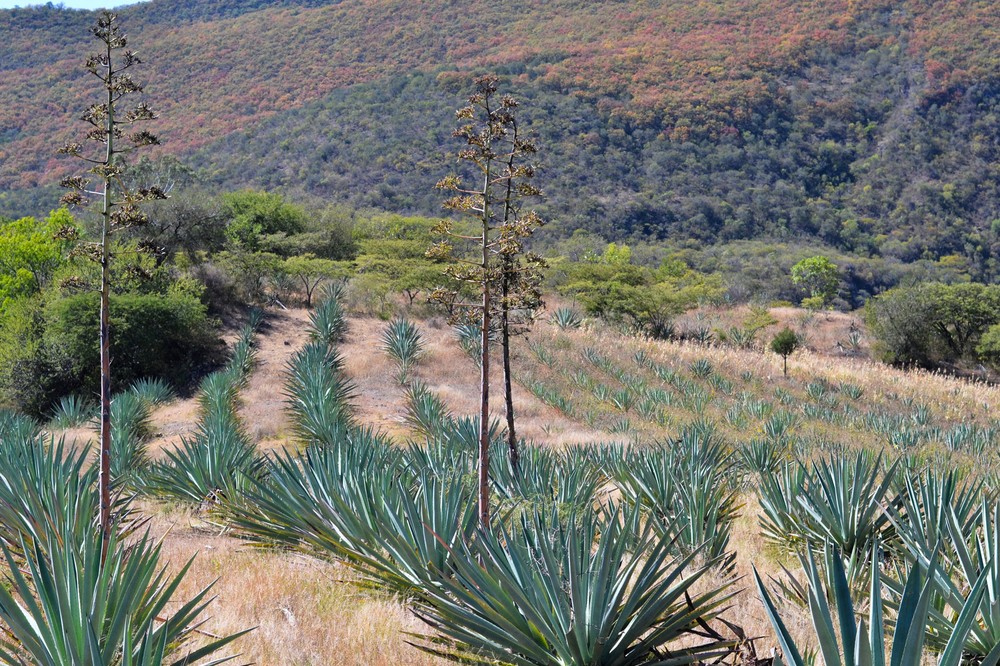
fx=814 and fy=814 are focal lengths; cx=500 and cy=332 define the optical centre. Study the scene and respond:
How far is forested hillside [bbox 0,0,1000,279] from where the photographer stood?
5800cm

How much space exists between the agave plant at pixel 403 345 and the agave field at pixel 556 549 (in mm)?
5939

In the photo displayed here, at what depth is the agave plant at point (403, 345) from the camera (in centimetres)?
1898

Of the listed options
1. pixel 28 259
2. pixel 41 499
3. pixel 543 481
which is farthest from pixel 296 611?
pixel 28 259

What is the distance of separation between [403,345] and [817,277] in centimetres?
3501

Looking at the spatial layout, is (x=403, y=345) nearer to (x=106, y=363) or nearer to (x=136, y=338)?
(x=136, y=338)

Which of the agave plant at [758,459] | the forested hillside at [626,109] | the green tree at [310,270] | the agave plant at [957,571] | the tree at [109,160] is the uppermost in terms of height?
the forested hillside at [626,109]

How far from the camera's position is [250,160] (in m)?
59.8

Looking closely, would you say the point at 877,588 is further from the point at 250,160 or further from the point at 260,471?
the point at 250,160

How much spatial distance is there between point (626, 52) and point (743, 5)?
66.0 feet

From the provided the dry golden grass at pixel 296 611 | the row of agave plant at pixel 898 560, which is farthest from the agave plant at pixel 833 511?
the dry golden grass at pixel 296 611

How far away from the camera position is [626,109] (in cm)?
6875

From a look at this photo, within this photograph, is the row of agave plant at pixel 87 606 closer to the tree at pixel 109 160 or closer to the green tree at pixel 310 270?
the tree at pixel 109 160

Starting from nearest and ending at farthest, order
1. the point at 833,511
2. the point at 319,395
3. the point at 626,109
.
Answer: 1. the point at 833,511
2. the point at 319,395
3. the point at 626,109

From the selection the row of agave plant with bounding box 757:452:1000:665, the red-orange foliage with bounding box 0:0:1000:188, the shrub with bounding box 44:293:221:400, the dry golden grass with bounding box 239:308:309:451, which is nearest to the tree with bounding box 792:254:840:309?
the red-orange foliage with bounding box 0:0:1000:188
